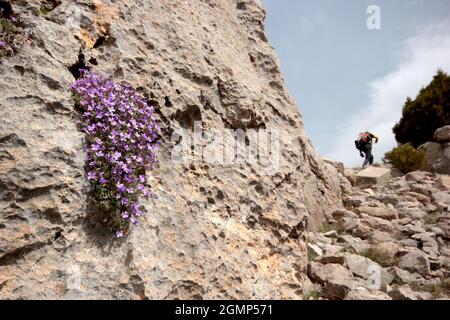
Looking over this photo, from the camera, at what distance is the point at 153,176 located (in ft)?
17.5

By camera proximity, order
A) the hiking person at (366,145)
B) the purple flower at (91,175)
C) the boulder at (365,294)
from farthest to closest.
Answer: the hiking person at (366,145), the boulder at (365,294), the purple flower at (91,175)

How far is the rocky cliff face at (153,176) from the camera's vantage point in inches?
165

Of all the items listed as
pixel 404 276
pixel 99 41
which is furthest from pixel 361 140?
pixel 99 41

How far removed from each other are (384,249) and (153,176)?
5189mm

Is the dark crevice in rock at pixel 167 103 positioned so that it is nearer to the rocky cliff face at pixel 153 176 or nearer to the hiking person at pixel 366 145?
the rocky cliff face at pixel 153 176

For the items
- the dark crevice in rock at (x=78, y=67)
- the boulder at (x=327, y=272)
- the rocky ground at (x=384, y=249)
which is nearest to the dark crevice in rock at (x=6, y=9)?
the dark crevice in rock at (x=78, y=67)

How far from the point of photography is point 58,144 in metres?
4.56

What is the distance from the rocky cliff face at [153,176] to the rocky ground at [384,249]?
26.2 inches

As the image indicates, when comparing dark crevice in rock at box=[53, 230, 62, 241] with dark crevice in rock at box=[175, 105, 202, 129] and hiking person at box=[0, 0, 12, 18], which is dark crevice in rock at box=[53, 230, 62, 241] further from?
hiking person at box=[0, 0, 12, 18]

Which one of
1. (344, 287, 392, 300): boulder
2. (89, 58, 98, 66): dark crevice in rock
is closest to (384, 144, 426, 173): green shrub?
(344, 287, 392, 300): boulder

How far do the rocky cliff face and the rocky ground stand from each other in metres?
0.67

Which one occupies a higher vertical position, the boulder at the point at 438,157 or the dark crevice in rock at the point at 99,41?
the boulder at the point at 438,157

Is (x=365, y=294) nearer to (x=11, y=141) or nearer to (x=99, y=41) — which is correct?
(x=11, y=141)

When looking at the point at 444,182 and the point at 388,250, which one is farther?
the point at 444,182
